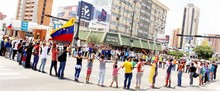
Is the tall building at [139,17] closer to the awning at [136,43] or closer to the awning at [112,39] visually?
the awning at [136,43]

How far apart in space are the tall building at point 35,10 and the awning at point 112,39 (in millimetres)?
79348

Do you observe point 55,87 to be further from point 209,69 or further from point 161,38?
point 161,38

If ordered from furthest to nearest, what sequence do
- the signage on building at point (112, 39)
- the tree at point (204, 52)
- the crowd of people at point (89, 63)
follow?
the tree at point (204, 52) → the signage on building at point (112, 39) → the crowd of people at point (89, 63)

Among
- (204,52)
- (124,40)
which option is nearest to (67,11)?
(124,40)

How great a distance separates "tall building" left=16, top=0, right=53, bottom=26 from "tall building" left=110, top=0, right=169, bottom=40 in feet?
206

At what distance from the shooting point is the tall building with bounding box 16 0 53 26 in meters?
144

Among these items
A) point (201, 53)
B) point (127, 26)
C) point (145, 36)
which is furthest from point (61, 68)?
point (201, 53)

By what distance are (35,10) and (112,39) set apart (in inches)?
3305

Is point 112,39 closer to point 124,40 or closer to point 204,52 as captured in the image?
point 124,40

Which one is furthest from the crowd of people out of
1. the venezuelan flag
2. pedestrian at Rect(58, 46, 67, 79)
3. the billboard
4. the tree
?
the tree

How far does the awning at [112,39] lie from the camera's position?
232 ft

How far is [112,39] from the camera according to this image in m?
71.7

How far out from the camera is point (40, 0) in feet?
473

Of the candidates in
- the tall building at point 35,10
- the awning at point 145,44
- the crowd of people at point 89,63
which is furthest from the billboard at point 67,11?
the crowd of people at point 89,63
